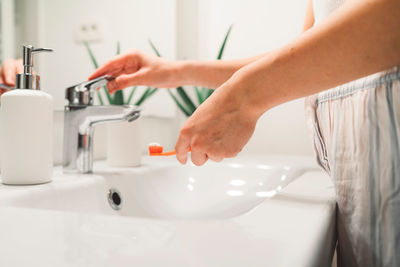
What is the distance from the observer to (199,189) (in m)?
0.81

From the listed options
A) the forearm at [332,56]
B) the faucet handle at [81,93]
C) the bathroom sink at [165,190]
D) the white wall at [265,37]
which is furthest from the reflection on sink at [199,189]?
the white wall at [265,37]

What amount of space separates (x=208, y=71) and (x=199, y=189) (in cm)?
28

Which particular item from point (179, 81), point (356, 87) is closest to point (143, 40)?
point (179, 81)

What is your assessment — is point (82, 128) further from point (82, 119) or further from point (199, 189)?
point (199, 189)

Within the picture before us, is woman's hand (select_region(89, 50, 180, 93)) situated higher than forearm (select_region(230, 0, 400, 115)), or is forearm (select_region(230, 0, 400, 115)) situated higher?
woman's hand (select_region(89, 50, 180, 93))

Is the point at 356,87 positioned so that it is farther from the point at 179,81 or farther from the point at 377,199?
the point at 179,81

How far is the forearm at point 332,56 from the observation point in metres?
0.30

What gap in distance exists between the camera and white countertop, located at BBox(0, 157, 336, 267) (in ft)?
0.70

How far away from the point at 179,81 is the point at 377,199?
0.50 meters

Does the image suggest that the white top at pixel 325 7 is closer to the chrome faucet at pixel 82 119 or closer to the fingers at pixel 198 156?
the fingers at pixel 198 156

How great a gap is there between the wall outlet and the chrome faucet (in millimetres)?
269

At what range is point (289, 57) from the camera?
1.11ft

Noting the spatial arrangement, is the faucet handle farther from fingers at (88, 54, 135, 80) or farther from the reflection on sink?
the reflection on sink

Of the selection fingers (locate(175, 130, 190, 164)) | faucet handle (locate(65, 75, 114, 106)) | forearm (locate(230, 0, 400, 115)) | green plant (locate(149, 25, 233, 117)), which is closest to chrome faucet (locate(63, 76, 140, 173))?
faucet handle (locate(65, 75, 114, 106))
